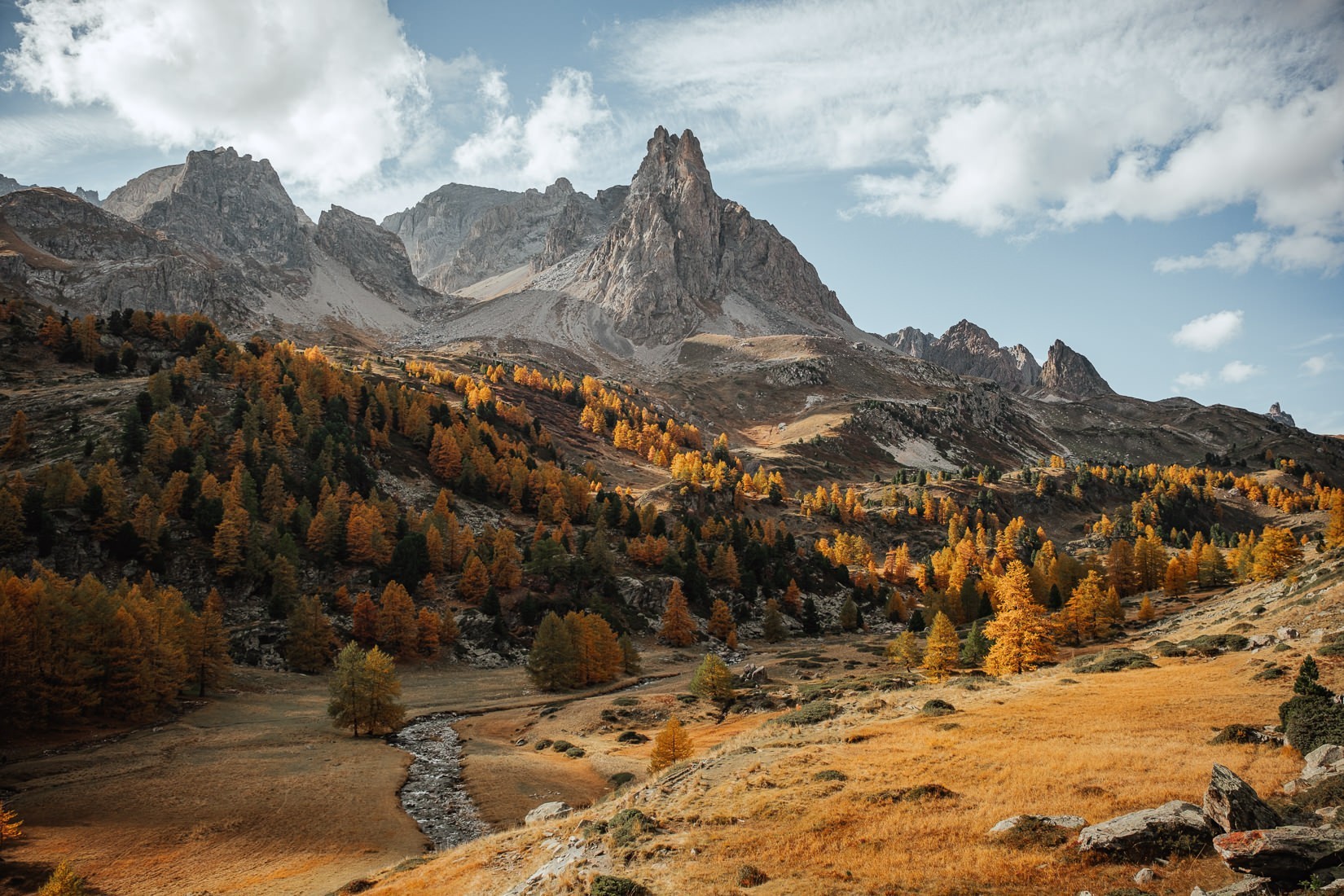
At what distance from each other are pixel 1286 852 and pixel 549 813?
100 feet

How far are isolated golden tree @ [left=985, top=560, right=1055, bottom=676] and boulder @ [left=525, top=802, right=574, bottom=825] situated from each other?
45709 mm

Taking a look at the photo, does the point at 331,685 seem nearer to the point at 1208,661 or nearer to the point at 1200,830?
the point at 1200,830

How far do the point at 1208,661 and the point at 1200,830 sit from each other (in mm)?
40910

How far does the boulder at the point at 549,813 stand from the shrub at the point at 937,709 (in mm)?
22703

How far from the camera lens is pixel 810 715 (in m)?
47.4

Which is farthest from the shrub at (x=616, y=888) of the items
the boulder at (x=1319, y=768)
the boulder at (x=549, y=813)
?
the boulder at (x=1319, y=768)

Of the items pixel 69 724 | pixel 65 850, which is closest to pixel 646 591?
pixel 69 724

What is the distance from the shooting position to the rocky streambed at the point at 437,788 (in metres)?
39.9

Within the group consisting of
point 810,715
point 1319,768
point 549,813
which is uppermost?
point 1319,768

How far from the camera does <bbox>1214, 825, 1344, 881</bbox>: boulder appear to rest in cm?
1541

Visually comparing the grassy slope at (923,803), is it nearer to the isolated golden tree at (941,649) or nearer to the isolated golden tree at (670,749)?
the isolated golden tree at (670,749)

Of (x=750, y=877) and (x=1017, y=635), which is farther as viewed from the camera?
(x=1017, y=635)

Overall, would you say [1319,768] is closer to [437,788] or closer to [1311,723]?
[1311,723]

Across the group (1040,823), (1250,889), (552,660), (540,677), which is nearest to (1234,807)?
(1250,889)
